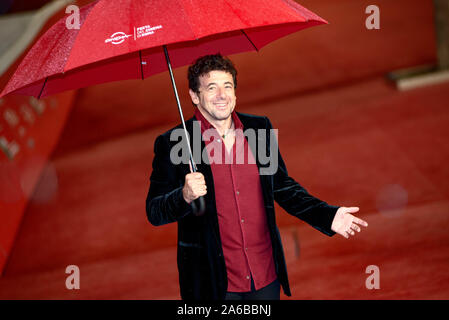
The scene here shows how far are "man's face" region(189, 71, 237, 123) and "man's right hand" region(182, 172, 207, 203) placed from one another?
1.08ft

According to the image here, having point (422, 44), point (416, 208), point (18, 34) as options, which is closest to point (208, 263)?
point (416, 208)

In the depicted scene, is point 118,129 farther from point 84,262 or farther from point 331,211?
point 331,211

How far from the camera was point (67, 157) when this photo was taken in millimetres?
8523

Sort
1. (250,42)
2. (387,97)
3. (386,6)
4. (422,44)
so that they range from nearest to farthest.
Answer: (250,42)
(387,97)
(422,44)
(386,6)

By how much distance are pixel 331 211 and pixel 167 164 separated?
0.83m

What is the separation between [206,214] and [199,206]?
14 centimetres

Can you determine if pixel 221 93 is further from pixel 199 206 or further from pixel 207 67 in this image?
pixel 199 206

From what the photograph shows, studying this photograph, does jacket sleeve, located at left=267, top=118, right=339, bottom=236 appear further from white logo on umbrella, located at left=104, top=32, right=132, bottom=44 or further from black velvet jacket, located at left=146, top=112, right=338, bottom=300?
white logo on umbrella, located at left=104, top=32, right=132, bottom=44

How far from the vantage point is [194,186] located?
2.27 meters
